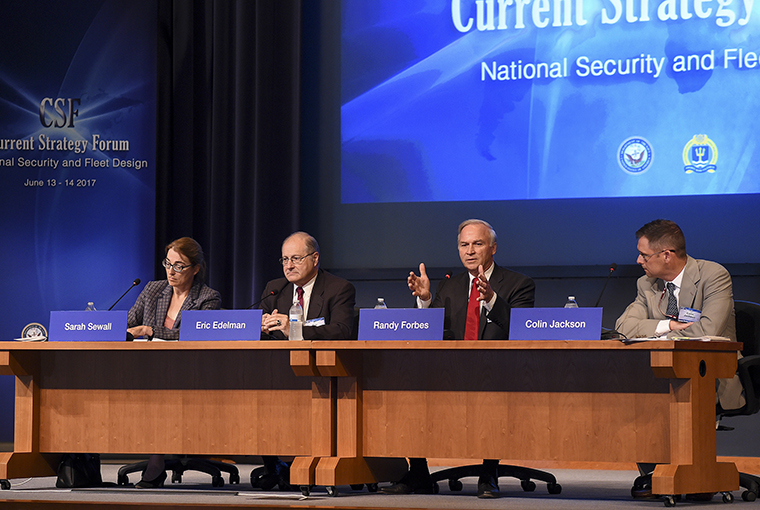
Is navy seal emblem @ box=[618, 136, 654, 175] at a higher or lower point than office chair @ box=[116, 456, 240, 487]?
higher

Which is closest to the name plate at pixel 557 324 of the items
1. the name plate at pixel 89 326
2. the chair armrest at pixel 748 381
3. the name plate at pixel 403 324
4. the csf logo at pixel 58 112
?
the name plate at pixel 403 324

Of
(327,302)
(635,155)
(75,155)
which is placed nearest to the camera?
(327,302)

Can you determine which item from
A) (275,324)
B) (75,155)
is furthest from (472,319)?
(75,155)

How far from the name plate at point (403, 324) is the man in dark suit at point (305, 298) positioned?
0.41 m

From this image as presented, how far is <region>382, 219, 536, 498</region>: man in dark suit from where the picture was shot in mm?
3798

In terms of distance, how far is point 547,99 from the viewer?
536 centimetres

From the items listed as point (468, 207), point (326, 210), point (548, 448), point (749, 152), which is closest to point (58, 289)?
point (326, 210)

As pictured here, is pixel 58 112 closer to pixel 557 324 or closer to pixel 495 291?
pixel 495 291

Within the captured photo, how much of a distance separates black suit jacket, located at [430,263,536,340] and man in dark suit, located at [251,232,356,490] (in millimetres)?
398

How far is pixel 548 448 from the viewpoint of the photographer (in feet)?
11.1

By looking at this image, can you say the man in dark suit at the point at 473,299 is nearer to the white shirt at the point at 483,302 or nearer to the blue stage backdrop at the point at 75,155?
the white shirt at the point at 483,302

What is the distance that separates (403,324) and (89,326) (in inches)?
50.0

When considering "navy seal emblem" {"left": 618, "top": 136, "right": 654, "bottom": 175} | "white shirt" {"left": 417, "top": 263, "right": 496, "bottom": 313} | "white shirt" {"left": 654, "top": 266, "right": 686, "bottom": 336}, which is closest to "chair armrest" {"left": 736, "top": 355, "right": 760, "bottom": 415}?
"white shirt" {"left": 654, "top": 266, "right": 686, "bottom": 336}

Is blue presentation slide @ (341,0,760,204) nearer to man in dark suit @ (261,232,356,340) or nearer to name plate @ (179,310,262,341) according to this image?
man in dark suit @ (261,232,356,340)
